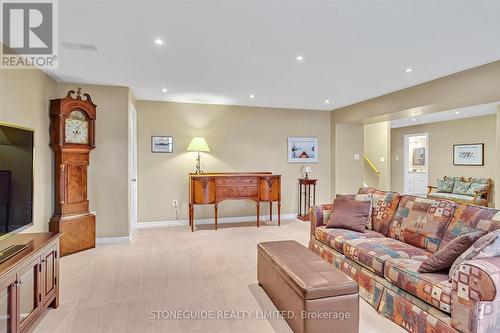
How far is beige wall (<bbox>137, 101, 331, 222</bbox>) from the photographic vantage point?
211 inches

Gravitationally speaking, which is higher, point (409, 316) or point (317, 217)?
point (317, 217)

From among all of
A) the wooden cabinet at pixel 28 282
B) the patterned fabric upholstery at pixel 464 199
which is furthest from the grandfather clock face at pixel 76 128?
the patterned fabric upholstery at pixel 464 199

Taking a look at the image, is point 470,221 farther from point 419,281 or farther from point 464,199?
point 464,199

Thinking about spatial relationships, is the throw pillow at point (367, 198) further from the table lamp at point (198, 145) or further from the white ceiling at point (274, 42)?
the table lamp at point (198, 145)

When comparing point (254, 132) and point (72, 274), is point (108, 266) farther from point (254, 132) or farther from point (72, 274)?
point (254, 132)

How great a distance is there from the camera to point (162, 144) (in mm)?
5418

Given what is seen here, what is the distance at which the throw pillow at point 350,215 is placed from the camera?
3309 millimetres

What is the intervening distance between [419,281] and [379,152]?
20.7ft

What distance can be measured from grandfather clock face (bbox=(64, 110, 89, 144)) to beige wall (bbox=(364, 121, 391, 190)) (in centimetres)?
665

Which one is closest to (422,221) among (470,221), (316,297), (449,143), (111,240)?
(470,221)

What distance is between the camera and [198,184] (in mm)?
5031

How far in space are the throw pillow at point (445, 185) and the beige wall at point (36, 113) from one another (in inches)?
343

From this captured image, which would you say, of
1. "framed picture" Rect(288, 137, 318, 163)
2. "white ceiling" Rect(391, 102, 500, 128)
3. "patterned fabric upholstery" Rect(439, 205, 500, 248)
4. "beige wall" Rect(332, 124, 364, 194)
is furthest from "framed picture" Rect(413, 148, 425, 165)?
"patterned fabric upholstery" Rect(439, 205, 500, 248)

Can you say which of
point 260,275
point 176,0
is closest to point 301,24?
point 176,0
